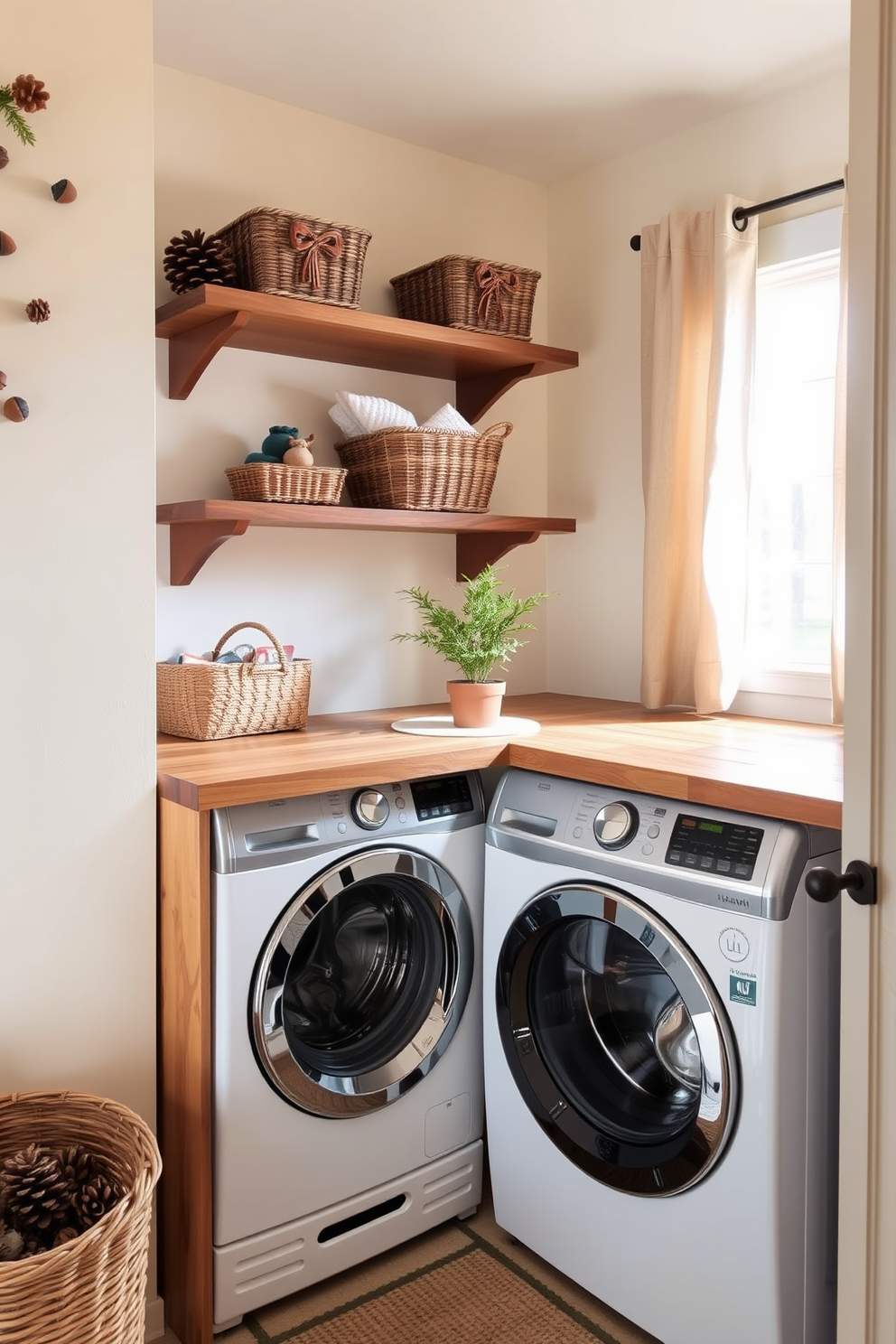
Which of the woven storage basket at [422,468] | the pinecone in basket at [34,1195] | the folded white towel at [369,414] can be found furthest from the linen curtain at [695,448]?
the pinecone in basket at [34,1195]

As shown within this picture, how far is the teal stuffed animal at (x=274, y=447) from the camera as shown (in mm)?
2277

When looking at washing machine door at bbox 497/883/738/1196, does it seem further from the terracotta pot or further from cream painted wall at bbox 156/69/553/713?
cream painted wall at bbox 156/69/553/713

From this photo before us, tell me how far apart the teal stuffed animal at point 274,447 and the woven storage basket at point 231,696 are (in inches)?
14.5

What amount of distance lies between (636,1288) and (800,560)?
161cm

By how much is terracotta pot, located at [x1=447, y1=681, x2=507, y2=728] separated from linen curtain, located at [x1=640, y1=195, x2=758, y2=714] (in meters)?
0.53

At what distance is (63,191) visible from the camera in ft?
5.34

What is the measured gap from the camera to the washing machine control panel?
5.31 ft

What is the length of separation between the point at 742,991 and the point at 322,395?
171cm

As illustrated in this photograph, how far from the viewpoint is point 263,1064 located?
1.80m

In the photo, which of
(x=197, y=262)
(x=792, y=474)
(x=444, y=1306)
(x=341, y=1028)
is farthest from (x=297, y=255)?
(x=444, y=1306)

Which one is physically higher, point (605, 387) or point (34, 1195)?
point (605, 387)

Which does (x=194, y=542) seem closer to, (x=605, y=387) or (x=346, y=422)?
(x=346, y=422)

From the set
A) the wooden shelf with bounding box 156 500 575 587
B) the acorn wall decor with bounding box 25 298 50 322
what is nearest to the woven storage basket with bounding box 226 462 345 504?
the wooden shelf with bounding box 156 500 575 587

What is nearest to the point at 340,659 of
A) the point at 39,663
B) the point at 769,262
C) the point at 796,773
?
the point at 39,663
